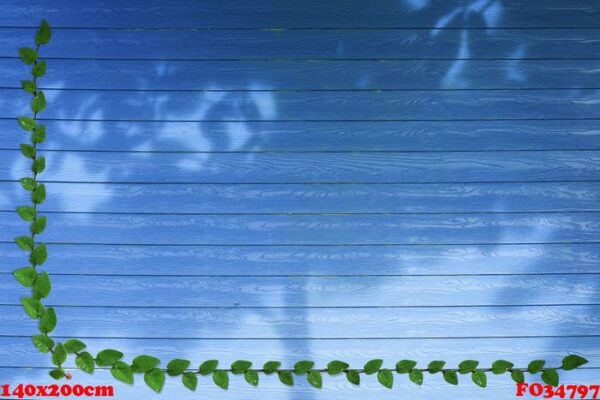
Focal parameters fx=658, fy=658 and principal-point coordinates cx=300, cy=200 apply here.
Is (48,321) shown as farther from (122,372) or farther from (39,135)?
(39,135)

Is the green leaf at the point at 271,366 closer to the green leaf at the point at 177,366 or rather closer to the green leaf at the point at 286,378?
the green leaf at the point at 286,378

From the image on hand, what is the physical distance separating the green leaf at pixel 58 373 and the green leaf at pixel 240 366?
641mm

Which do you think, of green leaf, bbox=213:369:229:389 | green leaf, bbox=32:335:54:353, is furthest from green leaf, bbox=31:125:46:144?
green leaf, bbox=213:369:229:389

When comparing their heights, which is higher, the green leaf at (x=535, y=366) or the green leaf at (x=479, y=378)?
the green leaf at (x=535, y=366)

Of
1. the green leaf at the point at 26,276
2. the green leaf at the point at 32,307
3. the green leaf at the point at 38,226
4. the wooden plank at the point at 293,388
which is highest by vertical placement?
the green leaf at the point at 38,226

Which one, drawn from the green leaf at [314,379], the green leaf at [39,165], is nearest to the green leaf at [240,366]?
the green leaf at [314,379]

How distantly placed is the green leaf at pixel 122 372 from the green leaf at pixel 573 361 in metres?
1.65

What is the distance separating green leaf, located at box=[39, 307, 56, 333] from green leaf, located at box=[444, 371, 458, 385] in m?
1.49

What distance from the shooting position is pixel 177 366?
2484 millimetres

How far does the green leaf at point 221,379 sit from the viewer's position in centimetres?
249

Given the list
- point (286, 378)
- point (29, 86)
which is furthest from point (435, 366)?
point (29, 86)

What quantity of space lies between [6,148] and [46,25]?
49 centimetres

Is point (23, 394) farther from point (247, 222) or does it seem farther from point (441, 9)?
point (441, 9)

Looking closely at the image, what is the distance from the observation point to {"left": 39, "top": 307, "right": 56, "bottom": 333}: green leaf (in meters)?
2.46
